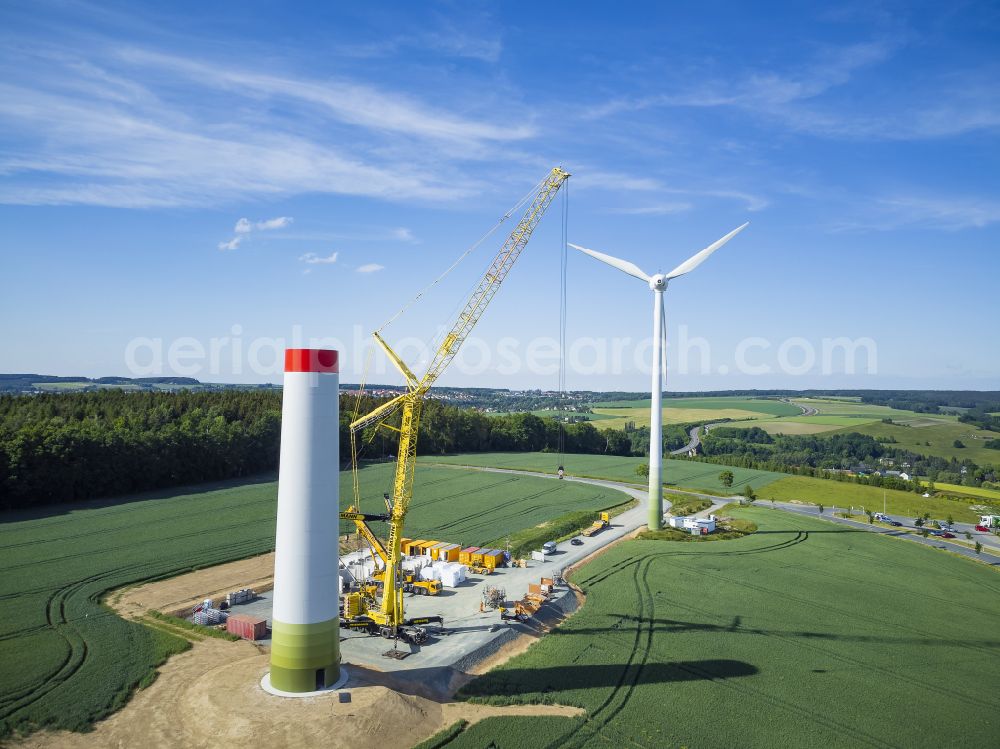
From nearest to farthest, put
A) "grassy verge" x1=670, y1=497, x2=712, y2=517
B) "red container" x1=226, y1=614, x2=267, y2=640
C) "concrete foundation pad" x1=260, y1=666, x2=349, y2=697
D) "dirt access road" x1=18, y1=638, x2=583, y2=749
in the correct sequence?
"dirt access road" x1=18, y1=638, x2=583, y2=749, "concrete foundation pad" x1=260, y1=666, x2=349, y2=697, "red container" x1=226, y1=614, x2=267, y2=640, "grassy verge" x1=670, y1=497, x2=712, y2=517

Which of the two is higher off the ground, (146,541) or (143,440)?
(143,440)

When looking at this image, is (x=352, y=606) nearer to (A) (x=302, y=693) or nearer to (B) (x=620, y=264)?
(A) (x=302, y=693)

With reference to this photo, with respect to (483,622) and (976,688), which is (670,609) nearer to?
(483,622)

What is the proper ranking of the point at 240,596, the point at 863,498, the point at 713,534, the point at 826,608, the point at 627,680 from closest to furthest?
the point at 627,680 → the point at 240,596 → the point at 826,608 → the point at 713,534 → the point at 863,498

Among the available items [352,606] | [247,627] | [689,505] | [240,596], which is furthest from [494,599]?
[689,505]

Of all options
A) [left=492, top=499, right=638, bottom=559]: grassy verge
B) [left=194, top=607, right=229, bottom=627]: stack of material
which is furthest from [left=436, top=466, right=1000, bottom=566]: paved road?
[left=194, top=607, right=229, bottom=627]: stack of material

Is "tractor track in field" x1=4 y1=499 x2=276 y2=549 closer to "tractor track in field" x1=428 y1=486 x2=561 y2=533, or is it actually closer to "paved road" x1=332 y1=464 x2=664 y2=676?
"tractor track in field" x1=428 y1=486 x2=561 y2=533

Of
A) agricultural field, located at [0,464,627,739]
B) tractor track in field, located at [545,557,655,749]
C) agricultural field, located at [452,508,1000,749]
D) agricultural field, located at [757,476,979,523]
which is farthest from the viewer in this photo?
agricultural field, located at [757,476,979,523]

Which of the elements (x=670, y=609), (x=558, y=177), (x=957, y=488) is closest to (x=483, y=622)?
(x=670, y=609)
